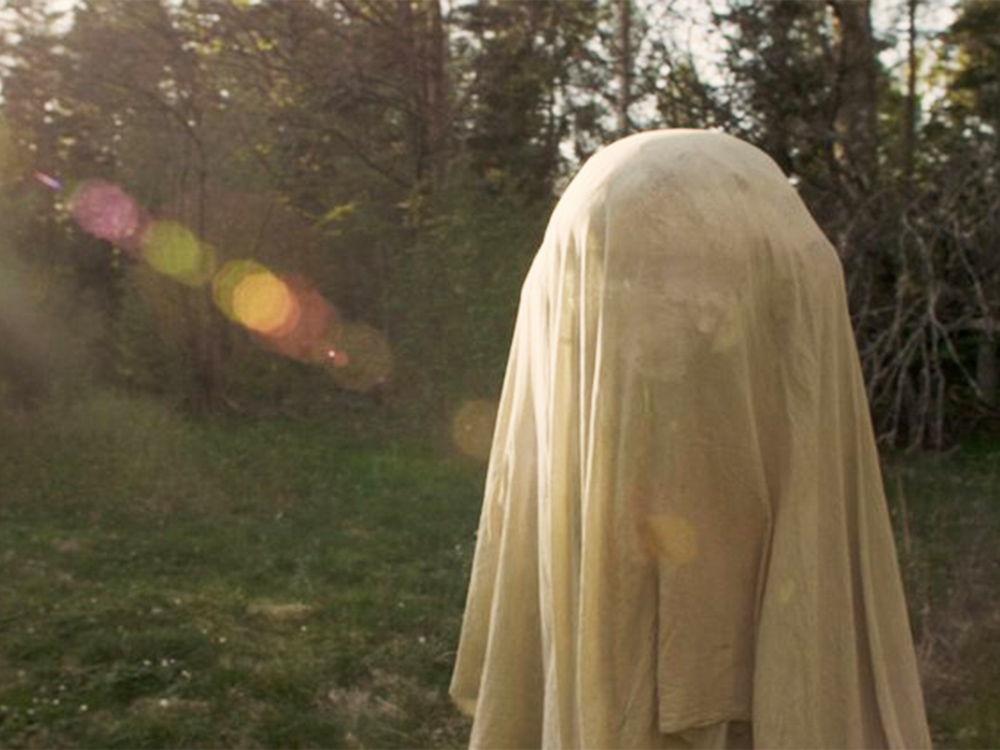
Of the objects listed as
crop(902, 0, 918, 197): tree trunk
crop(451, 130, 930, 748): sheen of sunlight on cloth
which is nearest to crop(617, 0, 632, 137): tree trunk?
crop(902, 0, 918, 197): tree trunk

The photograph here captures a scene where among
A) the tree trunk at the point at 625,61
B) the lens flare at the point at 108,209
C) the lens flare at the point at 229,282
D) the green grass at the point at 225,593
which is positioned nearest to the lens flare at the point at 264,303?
the lens flare at the point at 229,282

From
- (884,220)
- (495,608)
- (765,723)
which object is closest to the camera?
(765,723)

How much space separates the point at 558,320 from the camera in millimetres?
1889

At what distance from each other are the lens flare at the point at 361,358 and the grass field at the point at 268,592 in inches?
201

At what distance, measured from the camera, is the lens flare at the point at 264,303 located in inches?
695

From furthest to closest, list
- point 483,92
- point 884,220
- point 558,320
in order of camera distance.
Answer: point 483,92
point 884,220
point 558,320

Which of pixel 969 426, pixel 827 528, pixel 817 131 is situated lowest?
pixel 969 426

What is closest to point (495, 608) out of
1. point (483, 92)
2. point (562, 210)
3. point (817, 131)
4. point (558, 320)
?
point (558, 320)

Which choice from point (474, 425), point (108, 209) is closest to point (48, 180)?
point (108, 209)

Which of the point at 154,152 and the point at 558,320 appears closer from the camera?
the point at 558,320

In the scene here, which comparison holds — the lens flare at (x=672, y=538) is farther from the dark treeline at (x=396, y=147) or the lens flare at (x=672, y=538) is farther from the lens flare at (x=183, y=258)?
the lens flare at (x=183, y=258)

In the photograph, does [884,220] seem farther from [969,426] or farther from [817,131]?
[969,426]

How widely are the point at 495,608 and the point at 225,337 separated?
53.2ft

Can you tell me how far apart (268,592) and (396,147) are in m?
11.6
